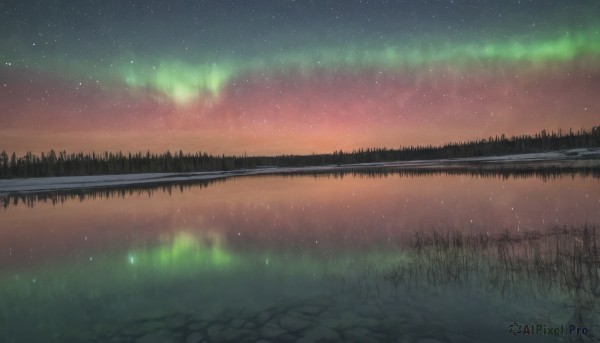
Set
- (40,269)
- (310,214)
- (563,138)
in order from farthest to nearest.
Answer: (563,138) → (310,214) → (40,269)

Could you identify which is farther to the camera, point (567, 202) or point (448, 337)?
point (567, 202)

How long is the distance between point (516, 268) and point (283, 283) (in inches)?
283

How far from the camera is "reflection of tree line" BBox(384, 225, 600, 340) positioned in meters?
8.50

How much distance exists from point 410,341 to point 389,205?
20.1 metres

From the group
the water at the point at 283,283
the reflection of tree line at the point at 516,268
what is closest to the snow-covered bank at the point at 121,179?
the water at the point at 283,283

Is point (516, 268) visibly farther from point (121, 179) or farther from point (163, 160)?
point (163, 160)

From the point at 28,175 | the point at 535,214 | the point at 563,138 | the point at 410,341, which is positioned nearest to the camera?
the point at 410,341

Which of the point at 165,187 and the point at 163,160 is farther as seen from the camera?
the point at 163,160

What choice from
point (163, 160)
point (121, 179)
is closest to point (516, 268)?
point (121, 179)

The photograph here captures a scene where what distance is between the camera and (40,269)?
12641mm

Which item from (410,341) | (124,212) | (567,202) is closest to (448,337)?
(410,341)

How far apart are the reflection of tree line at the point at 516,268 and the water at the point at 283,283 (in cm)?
7

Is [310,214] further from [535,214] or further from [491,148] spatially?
[491,148]

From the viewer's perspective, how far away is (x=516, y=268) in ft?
34.3
